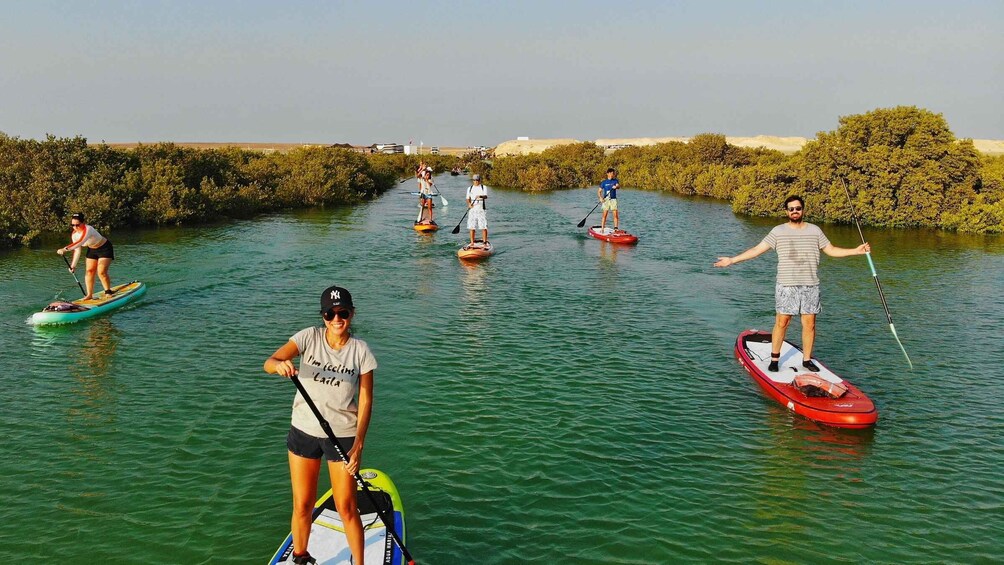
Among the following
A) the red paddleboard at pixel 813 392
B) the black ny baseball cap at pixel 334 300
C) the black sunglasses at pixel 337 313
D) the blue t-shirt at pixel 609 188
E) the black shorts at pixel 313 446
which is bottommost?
the red paddleboard at pixel 813 392

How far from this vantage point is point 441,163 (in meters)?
108

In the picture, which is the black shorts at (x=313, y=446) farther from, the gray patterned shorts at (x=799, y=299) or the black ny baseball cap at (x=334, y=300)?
the gray patterned shorts at (x=799, y=299)

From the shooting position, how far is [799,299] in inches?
435

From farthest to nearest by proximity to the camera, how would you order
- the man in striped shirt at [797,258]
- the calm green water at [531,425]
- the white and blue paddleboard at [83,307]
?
the white and blue paddleboard at [83,307] → the man in striped shirt at [797,258] → the calm green water at [531,425]

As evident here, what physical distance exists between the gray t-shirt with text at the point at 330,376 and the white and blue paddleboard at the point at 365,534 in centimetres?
133

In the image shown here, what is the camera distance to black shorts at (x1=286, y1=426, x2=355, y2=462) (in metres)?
5.82

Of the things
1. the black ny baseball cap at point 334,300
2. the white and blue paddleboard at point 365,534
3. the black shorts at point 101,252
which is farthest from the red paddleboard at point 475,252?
the black ny baseball cap at point 334,300

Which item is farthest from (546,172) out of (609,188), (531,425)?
(531,425)

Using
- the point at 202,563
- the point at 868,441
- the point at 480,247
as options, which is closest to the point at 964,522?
the point at 868,441

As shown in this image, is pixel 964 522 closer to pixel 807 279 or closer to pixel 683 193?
pixel 807 279

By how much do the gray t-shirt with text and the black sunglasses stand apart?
263 millimetres

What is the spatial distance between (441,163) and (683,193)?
55.0 meters

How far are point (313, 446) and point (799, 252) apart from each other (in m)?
8.77

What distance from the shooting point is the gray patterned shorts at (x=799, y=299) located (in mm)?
10977
